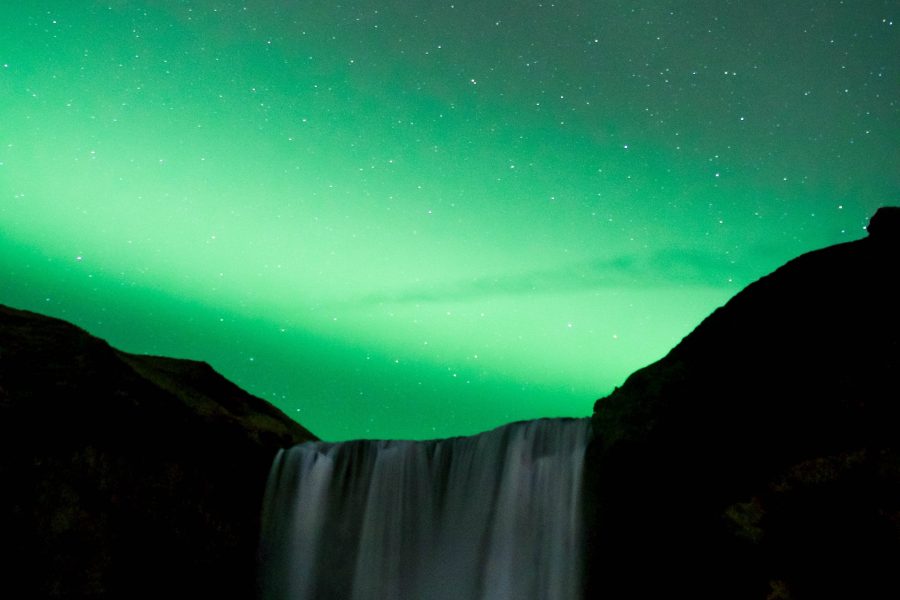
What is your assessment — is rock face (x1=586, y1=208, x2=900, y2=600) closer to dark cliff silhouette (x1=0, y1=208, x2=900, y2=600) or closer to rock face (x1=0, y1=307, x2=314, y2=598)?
dark cliff silhouette (x1=0, y1=208, x2=900, y2=600)

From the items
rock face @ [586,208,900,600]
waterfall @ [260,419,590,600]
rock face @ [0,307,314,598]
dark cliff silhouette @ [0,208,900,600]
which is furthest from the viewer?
waterfall @ [260,419,590,600]

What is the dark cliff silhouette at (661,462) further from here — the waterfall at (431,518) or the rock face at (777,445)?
the waterfall at (431,518)

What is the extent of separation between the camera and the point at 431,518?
849 cm

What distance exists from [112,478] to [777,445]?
24.2 feet

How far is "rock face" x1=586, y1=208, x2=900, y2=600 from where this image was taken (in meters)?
4.62

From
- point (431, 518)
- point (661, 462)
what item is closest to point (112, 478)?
point (431, 518)

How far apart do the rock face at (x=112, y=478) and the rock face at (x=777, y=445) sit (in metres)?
5.28

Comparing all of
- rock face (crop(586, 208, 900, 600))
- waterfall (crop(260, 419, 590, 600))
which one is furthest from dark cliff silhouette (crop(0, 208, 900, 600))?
waterfall (crop(260, 419, 590, 600))

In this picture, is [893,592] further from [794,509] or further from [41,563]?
[41,563]

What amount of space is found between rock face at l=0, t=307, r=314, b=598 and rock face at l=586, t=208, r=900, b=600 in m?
5.28

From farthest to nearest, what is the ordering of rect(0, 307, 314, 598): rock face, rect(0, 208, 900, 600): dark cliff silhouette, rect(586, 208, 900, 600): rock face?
1. rect(0, 307, 314, 598): rock face
2. rect(0, 208, 900, 600): dark cliff silhouette
3. rect(586, 208, 900, 600): rock face

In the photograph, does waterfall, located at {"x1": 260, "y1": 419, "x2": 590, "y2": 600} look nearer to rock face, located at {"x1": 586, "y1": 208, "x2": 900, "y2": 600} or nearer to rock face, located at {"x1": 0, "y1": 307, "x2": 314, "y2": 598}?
rock face, located at {"x1": 0, "y1": 307, "x2": 314, "y2": 598}

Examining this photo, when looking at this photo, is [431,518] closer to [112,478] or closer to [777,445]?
[112,478]

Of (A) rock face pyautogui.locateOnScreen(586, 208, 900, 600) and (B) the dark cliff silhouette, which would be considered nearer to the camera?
(A) rock face pyautogui.locateOnScreen(586, 208, 900, 600)
